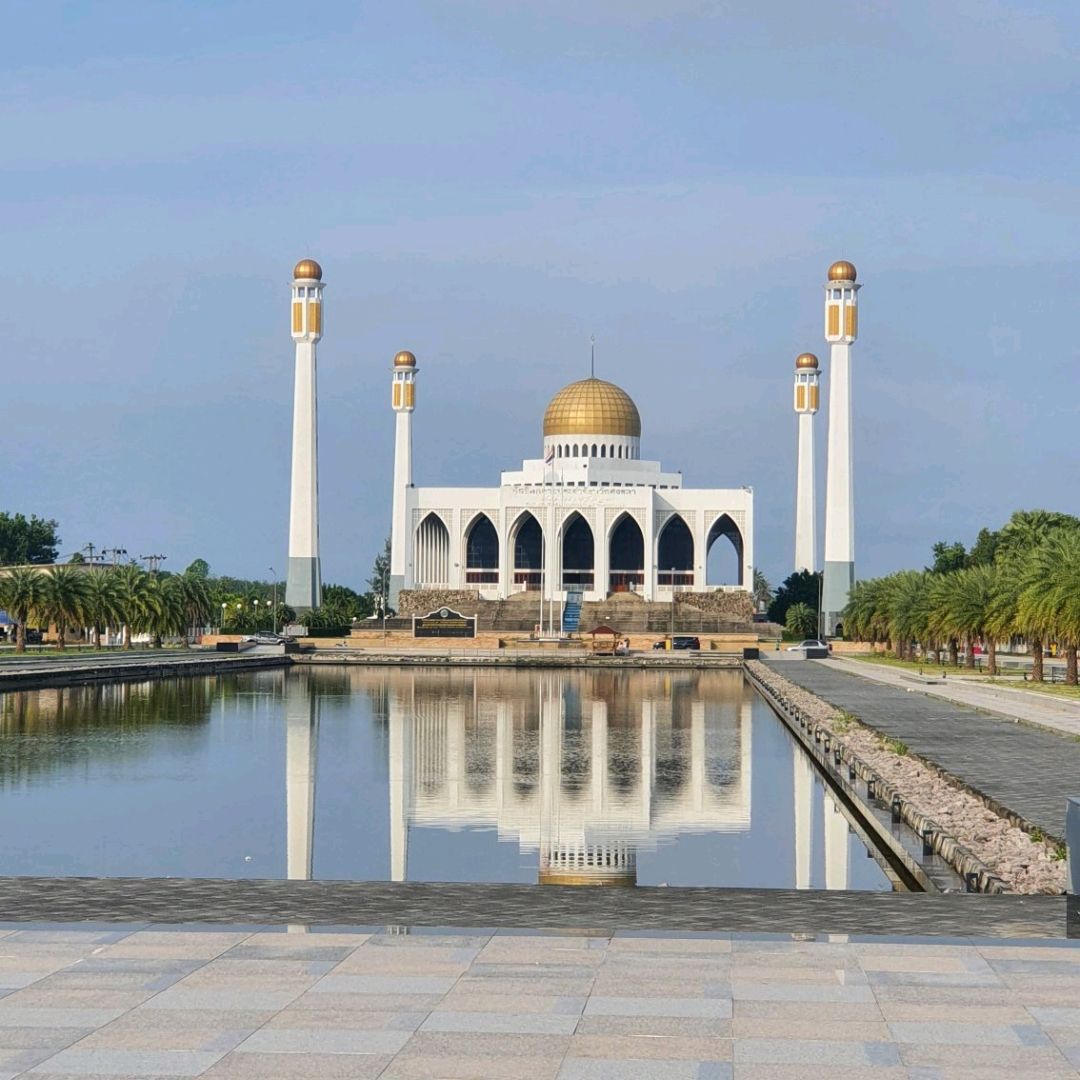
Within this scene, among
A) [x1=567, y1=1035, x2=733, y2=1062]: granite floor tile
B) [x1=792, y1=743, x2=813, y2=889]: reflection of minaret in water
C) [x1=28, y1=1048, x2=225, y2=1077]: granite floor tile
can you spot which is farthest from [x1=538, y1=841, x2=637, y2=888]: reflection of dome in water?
[x1=28, y1=1048, x2=225, y2=1077]: granite floor tile

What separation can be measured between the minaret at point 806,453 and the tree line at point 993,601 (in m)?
16.1

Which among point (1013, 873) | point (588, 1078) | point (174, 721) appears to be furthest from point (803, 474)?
point (588, 1078)

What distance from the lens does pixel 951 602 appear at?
162 feet

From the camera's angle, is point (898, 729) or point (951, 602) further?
point (951, 602)

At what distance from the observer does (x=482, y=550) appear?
9631 cm

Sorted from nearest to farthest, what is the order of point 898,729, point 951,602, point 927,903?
1. point 927,903
2. point 898,729
3. point 951,602

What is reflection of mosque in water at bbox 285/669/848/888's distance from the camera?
1684 cm

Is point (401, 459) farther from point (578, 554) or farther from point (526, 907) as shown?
point (526, 907)

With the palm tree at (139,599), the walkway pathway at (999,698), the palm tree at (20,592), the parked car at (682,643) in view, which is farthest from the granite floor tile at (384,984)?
the parked car at (682,643)

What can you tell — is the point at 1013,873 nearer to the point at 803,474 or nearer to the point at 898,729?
the point at 898,729

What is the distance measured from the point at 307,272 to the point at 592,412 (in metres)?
17.1

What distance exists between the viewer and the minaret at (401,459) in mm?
91875

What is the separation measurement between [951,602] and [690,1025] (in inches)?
1733

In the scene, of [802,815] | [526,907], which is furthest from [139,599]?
[526,907]
